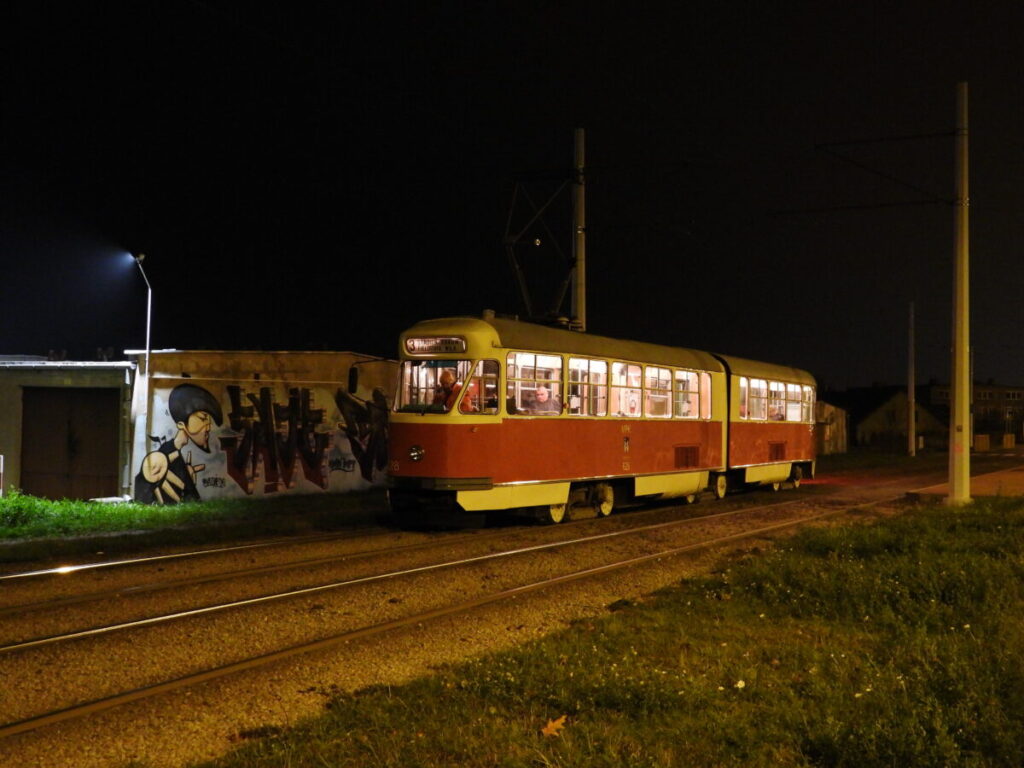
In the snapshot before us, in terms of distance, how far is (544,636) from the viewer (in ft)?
27.4

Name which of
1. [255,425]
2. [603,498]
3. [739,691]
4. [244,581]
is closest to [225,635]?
[244,581]

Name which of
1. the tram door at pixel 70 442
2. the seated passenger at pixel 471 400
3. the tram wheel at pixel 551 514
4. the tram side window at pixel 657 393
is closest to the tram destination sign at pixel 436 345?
the seated passenger at pixel 471 400

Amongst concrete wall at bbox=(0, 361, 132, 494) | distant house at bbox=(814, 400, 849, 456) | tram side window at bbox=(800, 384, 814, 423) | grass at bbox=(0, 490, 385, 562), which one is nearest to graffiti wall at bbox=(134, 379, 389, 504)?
grass at bbox=(0, 490, 385, 562)

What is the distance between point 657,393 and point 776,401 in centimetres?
745

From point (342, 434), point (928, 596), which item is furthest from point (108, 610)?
point (342, 434)

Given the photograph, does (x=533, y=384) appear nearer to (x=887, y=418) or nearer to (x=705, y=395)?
(x=705, y=395)

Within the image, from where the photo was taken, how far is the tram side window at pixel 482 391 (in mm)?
14445

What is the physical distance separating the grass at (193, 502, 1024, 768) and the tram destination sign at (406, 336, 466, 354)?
227 inches

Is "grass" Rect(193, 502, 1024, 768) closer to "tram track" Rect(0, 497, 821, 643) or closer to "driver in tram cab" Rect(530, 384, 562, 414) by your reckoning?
"tram track" Rect(0, 497, 821, 643)

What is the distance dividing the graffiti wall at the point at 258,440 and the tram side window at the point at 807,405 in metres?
11.9

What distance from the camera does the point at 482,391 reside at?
1456 cm

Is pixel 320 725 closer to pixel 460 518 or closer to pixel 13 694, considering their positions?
pixel 13 694

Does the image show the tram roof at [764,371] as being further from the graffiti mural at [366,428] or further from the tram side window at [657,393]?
the graffiti mural at [366,428]

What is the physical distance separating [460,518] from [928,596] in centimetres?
842
